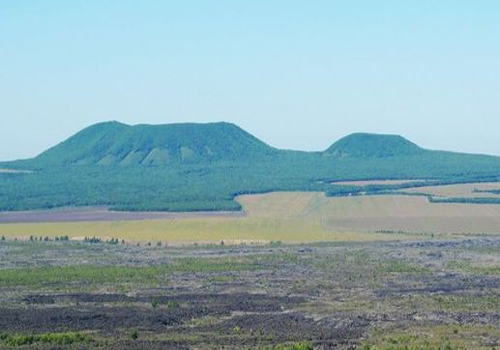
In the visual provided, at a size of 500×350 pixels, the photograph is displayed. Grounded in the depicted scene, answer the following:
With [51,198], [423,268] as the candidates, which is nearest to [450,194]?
[51,198]

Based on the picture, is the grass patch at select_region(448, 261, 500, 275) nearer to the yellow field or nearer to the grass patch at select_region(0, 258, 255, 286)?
the grass patch at select_region(0, 258, 255, 286)

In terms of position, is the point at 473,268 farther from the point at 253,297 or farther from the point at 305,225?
the point at 305,225

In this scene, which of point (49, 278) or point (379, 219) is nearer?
point (49, 278)

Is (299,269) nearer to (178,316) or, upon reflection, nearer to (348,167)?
(178,316)

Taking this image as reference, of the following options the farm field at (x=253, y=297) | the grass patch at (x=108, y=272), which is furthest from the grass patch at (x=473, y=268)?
the grass patch at (x=108, y=272)

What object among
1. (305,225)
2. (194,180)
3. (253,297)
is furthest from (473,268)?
(194,180)

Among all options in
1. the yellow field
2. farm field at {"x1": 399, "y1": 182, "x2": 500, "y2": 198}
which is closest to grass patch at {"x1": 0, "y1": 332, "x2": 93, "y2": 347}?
the yellow field

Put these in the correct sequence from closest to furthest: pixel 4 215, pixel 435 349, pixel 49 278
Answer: pixel 435 349 < pixel 49 278 < pixel 4 215
